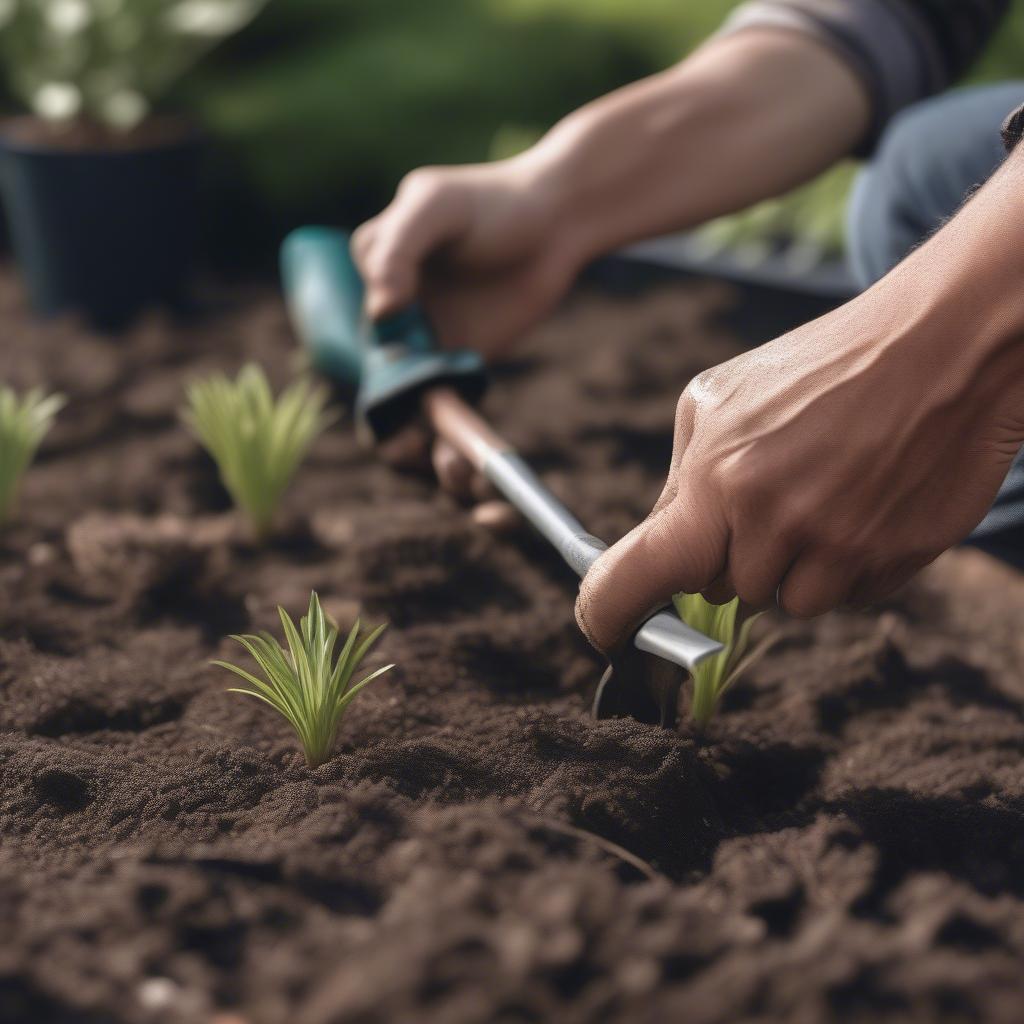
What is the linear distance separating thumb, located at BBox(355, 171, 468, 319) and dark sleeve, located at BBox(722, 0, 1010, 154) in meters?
0.63

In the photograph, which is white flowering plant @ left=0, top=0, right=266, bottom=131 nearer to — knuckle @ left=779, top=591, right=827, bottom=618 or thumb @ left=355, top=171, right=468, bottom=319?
thumb @ left=355, top=171, right=468, bottom=319

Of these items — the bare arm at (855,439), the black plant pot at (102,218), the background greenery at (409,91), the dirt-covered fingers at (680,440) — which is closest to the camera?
the bare arm at (855,439)

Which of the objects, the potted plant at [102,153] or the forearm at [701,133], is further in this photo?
the potted plant at [102,153]

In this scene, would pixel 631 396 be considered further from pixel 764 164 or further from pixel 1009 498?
pixel 1009 498

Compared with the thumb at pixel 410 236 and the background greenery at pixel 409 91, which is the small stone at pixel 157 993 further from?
the background greenery at pixel 409 91

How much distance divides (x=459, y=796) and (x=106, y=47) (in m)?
2.37

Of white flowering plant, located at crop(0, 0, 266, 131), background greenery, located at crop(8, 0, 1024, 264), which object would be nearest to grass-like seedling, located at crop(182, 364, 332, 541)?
white flowering plant, located at crop(0, 0, 266, 131)

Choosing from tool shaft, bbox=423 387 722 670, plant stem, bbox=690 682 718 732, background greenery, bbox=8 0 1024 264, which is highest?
background greenery, bbox=8 0 1024 264

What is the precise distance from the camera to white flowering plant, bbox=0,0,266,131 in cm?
271

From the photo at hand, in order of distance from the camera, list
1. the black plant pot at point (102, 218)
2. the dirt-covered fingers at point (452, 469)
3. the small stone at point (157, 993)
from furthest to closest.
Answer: the black plant pot at point (102, 218) → the dirt-covered fingers at point (452, 469) → the small stone at point (157, 993)

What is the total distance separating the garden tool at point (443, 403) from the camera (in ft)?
3.95

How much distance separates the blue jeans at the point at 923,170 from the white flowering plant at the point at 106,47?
164 cm

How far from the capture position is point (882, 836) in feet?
3.63

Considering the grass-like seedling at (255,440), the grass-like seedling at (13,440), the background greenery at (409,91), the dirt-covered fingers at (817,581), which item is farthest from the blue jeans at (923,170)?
the grass-like seedling at (13,440)
